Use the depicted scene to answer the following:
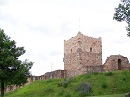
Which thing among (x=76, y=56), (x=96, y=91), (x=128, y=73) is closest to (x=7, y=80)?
(x=96, y=91)

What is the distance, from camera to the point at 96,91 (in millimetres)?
29953

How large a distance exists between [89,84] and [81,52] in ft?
48.7

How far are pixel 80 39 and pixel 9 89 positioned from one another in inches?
503

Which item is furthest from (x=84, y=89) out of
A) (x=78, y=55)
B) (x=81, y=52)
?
(x=81, y=52)

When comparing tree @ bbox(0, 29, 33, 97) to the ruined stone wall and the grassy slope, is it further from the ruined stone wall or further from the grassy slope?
the ruined stone wall

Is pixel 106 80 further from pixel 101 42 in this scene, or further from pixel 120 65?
pixel 101 42

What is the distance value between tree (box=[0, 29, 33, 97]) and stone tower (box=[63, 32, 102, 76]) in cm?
1659

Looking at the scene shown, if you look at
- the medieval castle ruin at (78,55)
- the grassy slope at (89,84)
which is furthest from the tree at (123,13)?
the medieval castle ruin at (78,55)

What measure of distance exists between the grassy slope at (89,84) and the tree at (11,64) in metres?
4.13

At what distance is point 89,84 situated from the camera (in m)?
31.4

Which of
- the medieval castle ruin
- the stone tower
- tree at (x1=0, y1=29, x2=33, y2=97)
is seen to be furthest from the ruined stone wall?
tree at (x1=0, y1=29, x2=33, y2=97)

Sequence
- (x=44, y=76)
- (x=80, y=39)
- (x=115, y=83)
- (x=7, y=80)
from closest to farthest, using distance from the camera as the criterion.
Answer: (x=7, y=80), (x=115, y=83), (x=44, y=76), (x=80, y=39)

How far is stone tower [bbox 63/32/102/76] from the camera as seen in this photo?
45.8m

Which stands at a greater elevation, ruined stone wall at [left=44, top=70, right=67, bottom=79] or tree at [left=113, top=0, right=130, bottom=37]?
tree at [left=113, top=0, right=130, bottom=37]
